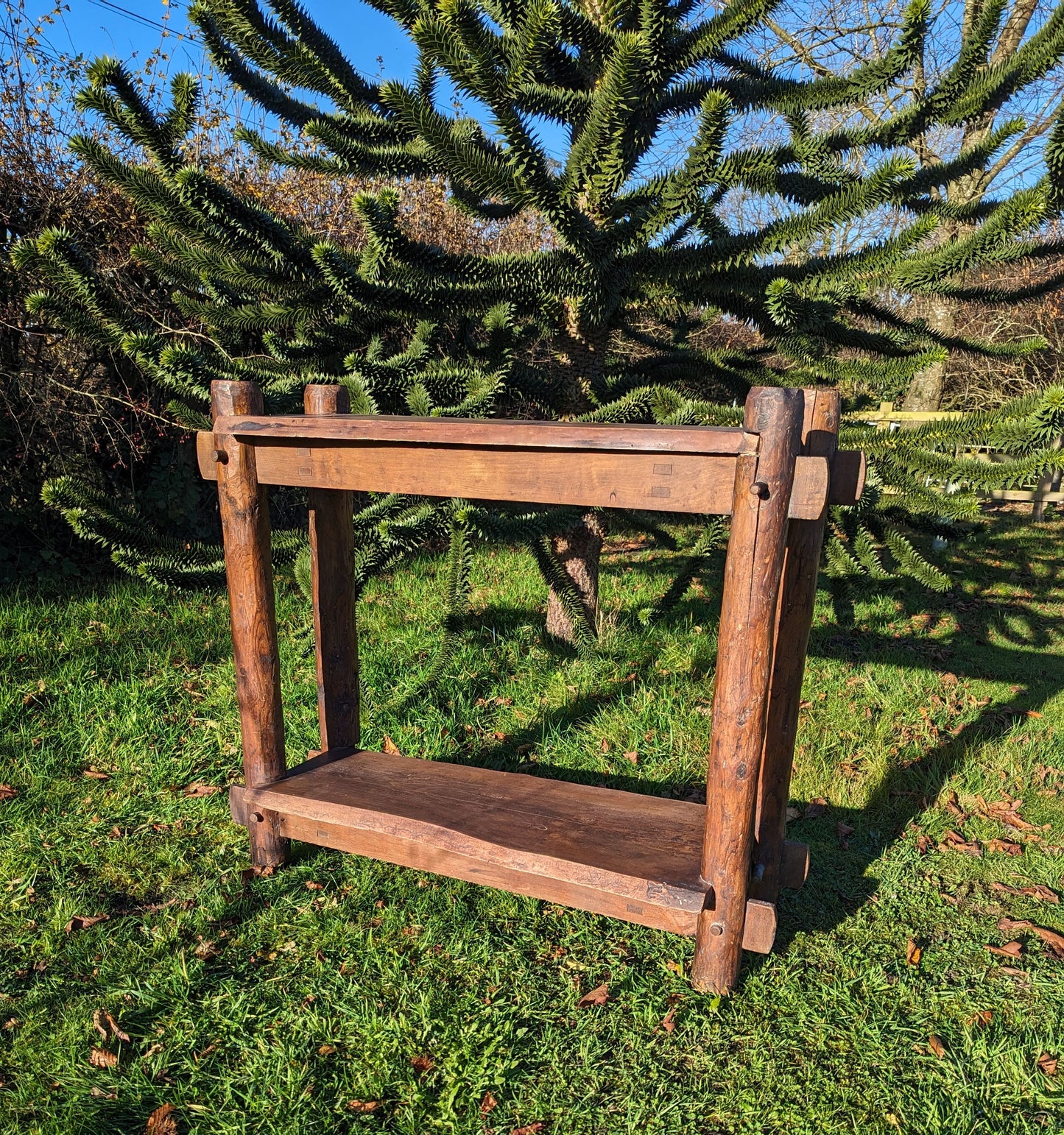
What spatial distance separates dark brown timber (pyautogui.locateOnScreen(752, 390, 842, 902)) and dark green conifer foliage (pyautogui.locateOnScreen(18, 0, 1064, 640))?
3.20ft

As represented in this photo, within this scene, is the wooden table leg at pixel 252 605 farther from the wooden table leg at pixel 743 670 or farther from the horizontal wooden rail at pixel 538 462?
the wooden table leg at pixel 743 670

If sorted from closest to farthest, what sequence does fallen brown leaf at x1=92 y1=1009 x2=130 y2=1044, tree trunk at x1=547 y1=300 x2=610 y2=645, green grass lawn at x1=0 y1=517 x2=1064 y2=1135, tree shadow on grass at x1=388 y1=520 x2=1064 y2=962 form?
green grass lawn at x1=0 y1=517 x2=1064 y2=1135
fallen brown leaf at x1=92 y1=1009 x2=130 y2=1044
tree shadow on grass at x1=388 y1=520 x2=1064 y2=962
tree trunk at x1=547 y1=300 x2=610 y2=645

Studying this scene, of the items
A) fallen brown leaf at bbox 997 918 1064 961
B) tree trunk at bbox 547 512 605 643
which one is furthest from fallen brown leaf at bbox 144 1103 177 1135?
tree trunk at bbox 547 512 605 643

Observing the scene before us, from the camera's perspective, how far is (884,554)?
25.5 feet

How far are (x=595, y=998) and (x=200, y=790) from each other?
211cm

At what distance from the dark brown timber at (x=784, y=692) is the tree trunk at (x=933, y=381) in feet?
37.5

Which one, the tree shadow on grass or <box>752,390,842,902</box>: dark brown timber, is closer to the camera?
<box>752,390,842,902</box>: dark brown timber

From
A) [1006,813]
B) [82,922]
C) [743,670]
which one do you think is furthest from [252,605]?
[1006,813]

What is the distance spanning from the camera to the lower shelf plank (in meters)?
2.42

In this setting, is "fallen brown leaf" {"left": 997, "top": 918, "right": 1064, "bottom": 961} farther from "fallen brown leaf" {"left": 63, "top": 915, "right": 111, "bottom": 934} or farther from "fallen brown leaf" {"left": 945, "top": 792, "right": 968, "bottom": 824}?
"fallen brown leaf" {"left": 63, "top": 915, "right": 111, "bottom": 934}

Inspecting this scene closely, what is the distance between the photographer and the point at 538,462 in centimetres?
231

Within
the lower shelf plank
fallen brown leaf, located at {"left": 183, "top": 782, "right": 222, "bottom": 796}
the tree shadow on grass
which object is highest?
the lower shelf plank

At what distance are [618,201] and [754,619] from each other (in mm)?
2102

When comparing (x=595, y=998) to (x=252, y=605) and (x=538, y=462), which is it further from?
(x=252, y=605)
